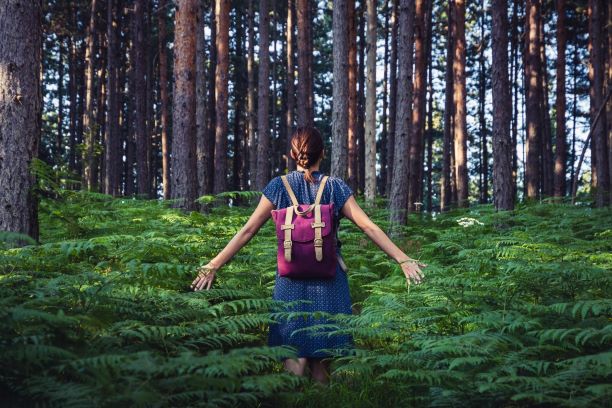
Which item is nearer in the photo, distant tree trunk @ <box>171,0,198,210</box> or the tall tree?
distant tree trunk @ <box>171,0,198,210</box>

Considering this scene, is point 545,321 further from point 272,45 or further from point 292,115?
point 272,45

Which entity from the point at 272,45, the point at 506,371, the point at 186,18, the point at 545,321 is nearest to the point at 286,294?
the point at 506,371

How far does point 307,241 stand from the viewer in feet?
→ 13.0

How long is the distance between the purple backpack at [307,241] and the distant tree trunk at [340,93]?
7743 millimetres

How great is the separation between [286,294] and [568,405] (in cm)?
210

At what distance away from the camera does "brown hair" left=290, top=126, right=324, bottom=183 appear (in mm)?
4180

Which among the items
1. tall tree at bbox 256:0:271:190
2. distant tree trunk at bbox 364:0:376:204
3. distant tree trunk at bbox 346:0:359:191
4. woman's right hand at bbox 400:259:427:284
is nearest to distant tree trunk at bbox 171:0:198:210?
distant tree trunk at bbox 364:0:376:204

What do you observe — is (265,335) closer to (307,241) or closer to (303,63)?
(307,241)

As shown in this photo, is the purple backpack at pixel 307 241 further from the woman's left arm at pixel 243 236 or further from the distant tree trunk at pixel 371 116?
the distant tree trunk at pixel 371 116

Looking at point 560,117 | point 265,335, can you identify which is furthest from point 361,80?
point 265,335

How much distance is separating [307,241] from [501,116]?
8.37 metres

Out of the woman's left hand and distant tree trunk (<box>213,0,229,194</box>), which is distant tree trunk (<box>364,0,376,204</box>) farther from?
the woman's left hand

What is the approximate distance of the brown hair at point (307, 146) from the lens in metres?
4.18

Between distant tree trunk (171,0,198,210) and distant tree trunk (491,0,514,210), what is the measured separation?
6.32 m
